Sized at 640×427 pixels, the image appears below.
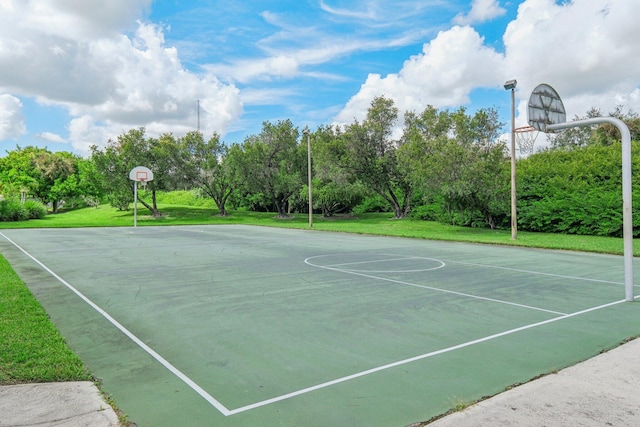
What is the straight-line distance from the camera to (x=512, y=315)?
6.60 meters

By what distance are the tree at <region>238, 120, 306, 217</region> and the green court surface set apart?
85.7 ft

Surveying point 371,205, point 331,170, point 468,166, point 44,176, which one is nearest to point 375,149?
point 331,170

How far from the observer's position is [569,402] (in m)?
3.59

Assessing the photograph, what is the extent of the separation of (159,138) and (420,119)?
23.4m

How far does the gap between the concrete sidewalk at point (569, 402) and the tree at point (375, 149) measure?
100 feet

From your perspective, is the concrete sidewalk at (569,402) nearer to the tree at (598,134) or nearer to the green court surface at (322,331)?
the green court surface at (322,331)

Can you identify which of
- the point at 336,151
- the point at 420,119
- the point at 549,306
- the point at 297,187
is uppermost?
the point at 420,119

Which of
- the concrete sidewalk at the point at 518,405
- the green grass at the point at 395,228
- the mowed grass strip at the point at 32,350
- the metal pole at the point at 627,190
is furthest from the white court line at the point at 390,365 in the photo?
the green grass at the point at 395,228

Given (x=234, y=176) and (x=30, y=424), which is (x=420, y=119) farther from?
(x=30, y=424)

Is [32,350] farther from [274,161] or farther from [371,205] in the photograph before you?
[371,205]

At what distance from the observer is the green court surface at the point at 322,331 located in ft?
12.3

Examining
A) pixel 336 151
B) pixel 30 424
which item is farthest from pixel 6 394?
pixel 336 151

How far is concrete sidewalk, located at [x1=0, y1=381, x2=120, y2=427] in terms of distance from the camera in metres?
3.30

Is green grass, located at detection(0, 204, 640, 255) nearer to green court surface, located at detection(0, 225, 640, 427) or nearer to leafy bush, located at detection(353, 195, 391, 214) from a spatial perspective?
leafy bush, located at detection(353, 195, 391, 214)
